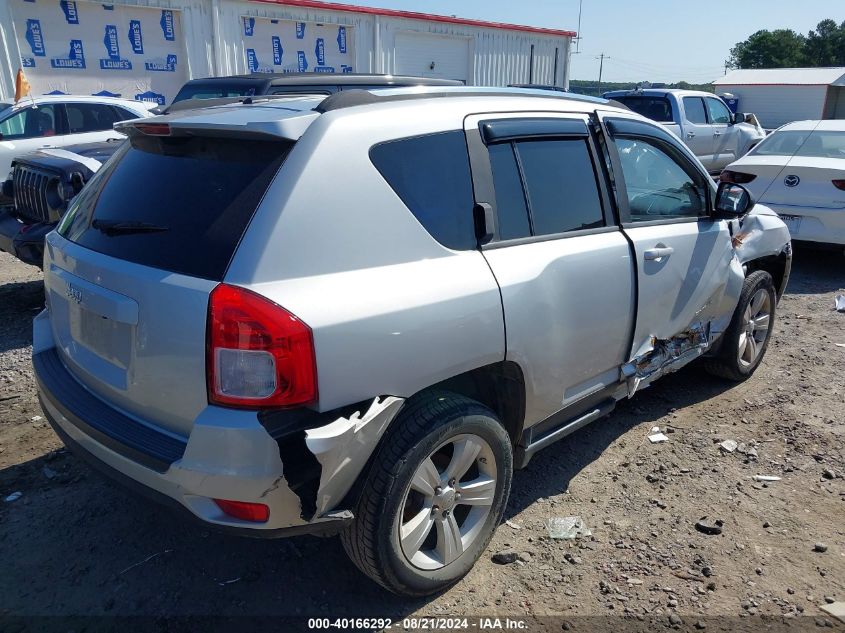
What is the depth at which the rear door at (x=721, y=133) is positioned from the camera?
13438 millimetres

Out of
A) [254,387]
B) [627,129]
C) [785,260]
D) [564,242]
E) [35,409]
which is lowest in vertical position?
[35,409]

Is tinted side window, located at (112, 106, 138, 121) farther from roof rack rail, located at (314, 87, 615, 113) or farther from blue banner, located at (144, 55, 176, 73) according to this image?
roof rack rail, located at (314, 87, 615, 113)

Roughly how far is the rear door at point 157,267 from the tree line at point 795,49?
82.1 metres

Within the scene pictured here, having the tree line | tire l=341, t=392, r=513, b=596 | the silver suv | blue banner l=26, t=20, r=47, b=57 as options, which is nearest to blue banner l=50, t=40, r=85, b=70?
blue banner l=26, t=20, r=47, b=57

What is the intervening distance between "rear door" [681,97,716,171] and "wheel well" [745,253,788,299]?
8.09 m

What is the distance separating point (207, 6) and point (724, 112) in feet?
39.3

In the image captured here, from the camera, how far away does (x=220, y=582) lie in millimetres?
2795

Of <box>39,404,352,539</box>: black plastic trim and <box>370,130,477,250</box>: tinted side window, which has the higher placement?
<box>370,130,477,250</box>: tinted side window

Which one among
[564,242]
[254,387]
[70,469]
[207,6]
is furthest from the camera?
[207,6]

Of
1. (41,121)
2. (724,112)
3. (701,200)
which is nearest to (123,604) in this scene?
(701,200)

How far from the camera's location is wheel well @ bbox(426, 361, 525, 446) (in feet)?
9.07

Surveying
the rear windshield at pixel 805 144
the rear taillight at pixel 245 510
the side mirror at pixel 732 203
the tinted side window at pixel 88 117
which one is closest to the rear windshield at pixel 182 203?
the rear taillight at pixel 245 510

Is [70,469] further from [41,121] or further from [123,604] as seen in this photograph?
[41,121]

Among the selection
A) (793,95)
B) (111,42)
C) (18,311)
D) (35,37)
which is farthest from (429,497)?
(793,95)
